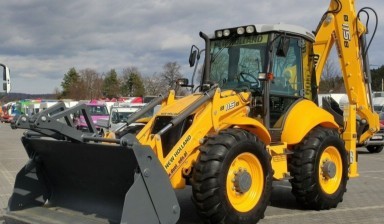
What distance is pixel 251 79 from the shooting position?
25.1 feet

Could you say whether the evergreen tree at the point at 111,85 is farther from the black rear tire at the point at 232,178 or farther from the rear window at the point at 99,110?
the black rear tire at the point at 232,178

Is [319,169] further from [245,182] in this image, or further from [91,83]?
[91,83]

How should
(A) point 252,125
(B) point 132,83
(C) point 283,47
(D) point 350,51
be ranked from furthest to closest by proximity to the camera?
1. (B) point 132,83
2. (D) point 350,51
3. (C) point 283,47
4. (A) point 252,125

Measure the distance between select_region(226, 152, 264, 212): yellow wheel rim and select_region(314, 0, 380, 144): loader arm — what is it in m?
3.09

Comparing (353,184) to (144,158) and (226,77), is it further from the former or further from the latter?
(144,158)

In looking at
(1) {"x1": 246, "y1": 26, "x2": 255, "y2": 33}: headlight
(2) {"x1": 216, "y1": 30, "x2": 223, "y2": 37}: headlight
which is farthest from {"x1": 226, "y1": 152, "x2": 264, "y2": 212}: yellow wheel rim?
(2) {"x1": 216, "y1": 30, "x2": 223, "y2": 37}: headlight

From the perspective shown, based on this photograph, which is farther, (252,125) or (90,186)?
(252,125)

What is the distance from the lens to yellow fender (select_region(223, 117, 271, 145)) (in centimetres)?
673

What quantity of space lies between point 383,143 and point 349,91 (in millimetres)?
9815

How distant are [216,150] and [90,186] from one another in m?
Answer: 1.69

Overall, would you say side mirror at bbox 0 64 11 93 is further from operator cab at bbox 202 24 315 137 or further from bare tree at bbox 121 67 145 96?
bare tree at bbox 121 67 145 96

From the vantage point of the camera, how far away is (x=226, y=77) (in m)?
7.93

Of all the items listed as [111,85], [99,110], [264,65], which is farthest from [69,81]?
[264,65]

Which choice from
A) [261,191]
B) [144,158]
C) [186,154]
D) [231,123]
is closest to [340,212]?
[261,191]
